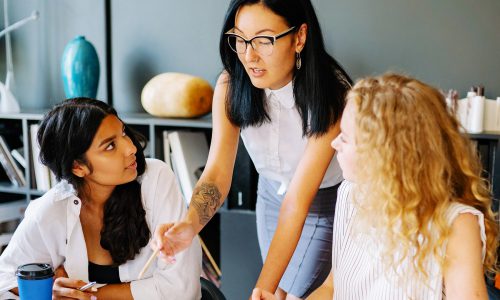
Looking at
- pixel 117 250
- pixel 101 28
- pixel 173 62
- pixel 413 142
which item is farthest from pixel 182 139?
pixel 413 142

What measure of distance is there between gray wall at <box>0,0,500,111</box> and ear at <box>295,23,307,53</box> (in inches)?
46.4

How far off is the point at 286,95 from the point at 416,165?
0.59 metres

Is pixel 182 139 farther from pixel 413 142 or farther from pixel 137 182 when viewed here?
pixel 413 142

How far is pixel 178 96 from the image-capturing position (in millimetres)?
2650

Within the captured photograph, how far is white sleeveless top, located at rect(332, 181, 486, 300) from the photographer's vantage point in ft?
3.95

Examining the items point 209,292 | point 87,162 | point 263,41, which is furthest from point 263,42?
point 209,292

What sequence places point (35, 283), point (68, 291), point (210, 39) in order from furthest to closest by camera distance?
point (210, 39), point (68, 291), point (35, 283)

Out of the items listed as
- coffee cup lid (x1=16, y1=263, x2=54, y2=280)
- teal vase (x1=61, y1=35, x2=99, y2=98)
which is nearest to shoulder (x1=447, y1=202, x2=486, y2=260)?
coffee cup lid (x1=16, y1=263, x2=54, y2=280)

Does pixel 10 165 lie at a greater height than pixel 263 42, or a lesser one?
lesser

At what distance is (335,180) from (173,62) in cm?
150

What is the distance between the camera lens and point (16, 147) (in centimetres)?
316

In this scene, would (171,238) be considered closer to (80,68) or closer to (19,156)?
(80,68)

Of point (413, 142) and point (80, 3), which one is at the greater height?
point (80, 3)

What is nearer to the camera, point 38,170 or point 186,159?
point 186,159
